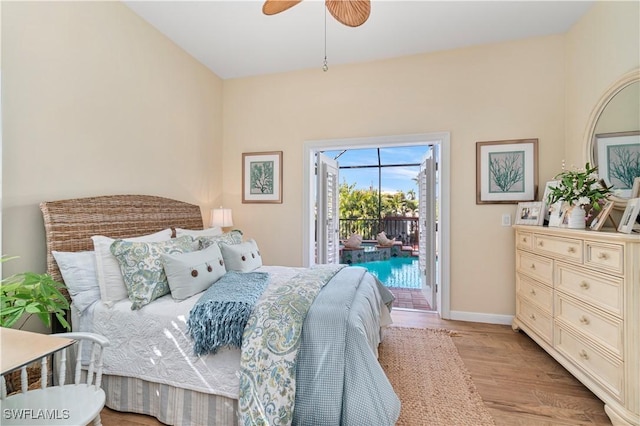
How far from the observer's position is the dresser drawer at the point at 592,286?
1.68 m

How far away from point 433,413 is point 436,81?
3.16 metres

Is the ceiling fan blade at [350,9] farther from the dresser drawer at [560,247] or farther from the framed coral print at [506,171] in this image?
the dresser drawer at [560,247]

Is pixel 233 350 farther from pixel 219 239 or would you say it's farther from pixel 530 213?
pixel 530 213

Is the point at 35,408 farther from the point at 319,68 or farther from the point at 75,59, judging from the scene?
the point at 319,68

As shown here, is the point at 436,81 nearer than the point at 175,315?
No

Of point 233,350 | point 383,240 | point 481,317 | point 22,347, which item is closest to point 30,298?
point 22,347

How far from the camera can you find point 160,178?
298cm

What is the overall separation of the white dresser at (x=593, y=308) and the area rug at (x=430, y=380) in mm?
685

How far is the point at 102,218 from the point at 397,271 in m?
5.54

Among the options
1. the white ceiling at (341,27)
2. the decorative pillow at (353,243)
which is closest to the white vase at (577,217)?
the white ceiling at (341,27)

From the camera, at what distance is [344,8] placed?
6.33 ft

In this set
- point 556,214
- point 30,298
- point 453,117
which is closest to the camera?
point 30,298

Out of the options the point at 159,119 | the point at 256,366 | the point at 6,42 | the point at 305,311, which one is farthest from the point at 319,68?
the point at 256,366

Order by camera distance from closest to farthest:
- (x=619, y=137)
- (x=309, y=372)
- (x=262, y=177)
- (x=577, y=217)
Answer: (x=309, y=372)
(x=577, y=217)
(x=619, y=137)
(x=262, y=177)
